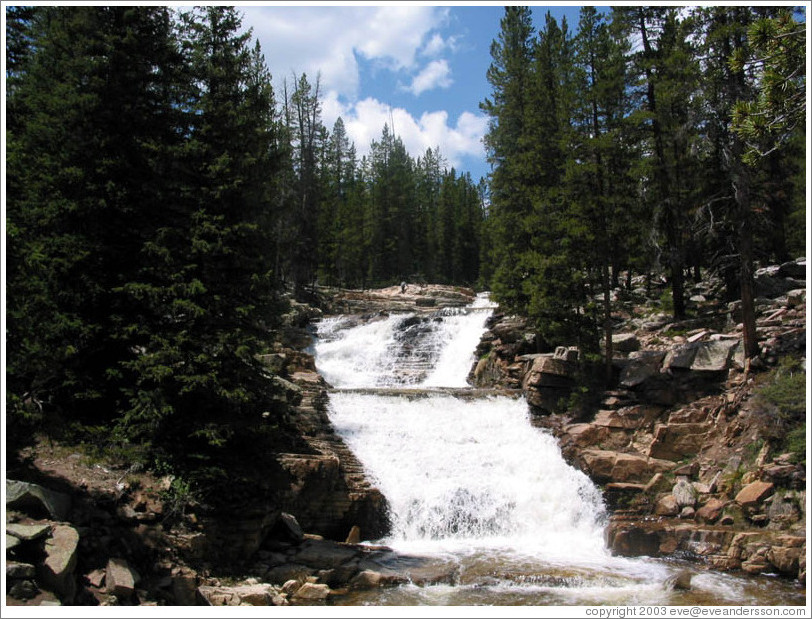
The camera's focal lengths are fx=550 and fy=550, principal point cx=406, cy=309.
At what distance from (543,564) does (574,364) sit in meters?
9.25

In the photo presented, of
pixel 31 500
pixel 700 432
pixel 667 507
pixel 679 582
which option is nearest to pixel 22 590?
pixel 31 500

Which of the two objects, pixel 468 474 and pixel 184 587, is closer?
pixel 184 587

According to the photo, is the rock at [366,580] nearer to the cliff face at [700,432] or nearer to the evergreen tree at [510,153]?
the cliff face at [700,432]

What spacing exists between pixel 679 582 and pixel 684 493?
12.9ft

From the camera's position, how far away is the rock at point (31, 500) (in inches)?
305

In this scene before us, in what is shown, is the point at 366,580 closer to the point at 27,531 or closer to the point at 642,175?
the point at 27,531

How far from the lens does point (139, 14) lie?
1312 centimetres

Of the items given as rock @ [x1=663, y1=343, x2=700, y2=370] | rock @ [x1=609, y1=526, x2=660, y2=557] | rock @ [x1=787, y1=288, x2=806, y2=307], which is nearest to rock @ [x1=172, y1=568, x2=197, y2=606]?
rock @ [x1=609, y1=526, x2=660, y2=557]

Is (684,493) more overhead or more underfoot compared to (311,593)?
more overhead

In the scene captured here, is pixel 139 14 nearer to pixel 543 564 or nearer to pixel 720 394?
pixel 543 564

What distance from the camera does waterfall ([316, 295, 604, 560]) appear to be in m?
14.1

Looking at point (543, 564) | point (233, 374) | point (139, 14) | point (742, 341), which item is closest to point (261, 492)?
point (233, 374)

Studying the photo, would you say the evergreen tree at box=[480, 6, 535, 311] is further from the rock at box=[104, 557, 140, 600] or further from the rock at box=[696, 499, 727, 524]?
the rock at box=[104, 557, 140, 600]

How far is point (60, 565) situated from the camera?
6.99 meters
